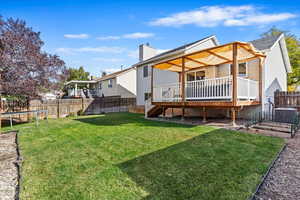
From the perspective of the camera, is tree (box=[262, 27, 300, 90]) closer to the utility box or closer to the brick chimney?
the utility box

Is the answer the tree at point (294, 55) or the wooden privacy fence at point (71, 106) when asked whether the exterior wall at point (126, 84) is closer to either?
the wooden privacy fence at point (71, 106)

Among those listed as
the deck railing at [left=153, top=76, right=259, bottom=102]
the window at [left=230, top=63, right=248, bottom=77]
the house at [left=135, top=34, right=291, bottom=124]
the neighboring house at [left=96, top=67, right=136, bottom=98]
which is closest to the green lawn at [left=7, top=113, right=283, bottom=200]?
the deck railing at [left=153, top=76, right=259, bottom=102]

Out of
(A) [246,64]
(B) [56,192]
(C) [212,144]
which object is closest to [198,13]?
(A) [246,64]

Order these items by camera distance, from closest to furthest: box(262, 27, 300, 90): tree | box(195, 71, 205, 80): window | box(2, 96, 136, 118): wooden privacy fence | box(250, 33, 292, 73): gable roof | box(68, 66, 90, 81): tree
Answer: box(250, 33, 292, 73): gable roof, box(2, 96, 136, 118): wooden privacy fence, box(195, 71, 205, 80): window, box(262, 27, 300, 90): tree, box(68, 66, 90, 81): tree

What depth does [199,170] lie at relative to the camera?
11.0 feet

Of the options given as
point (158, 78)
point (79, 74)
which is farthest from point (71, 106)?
point (79, 74)

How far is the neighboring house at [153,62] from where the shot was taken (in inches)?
501

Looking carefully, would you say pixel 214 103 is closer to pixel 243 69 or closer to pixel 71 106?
pixel 243 69

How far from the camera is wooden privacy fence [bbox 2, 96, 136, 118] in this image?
457 inches

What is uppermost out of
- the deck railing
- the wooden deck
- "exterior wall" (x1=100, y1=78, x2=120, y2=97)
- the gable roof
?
the gable roof

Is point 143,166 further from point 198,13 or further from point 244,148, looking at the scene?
point 198,13

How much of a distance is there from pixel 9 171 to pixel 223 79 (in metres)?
8.08

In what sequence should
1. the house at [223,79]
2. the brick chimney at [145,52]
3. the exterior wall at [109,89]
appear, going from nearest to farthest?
the house at [223,79]
the brick chimney at [145,52]
the exterior wall at [109,89]

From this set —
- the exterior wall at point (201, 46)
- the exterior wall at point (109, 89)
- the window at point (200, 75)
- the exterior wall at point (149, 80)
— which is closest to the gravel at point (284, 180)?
the window at point (200, 75)
